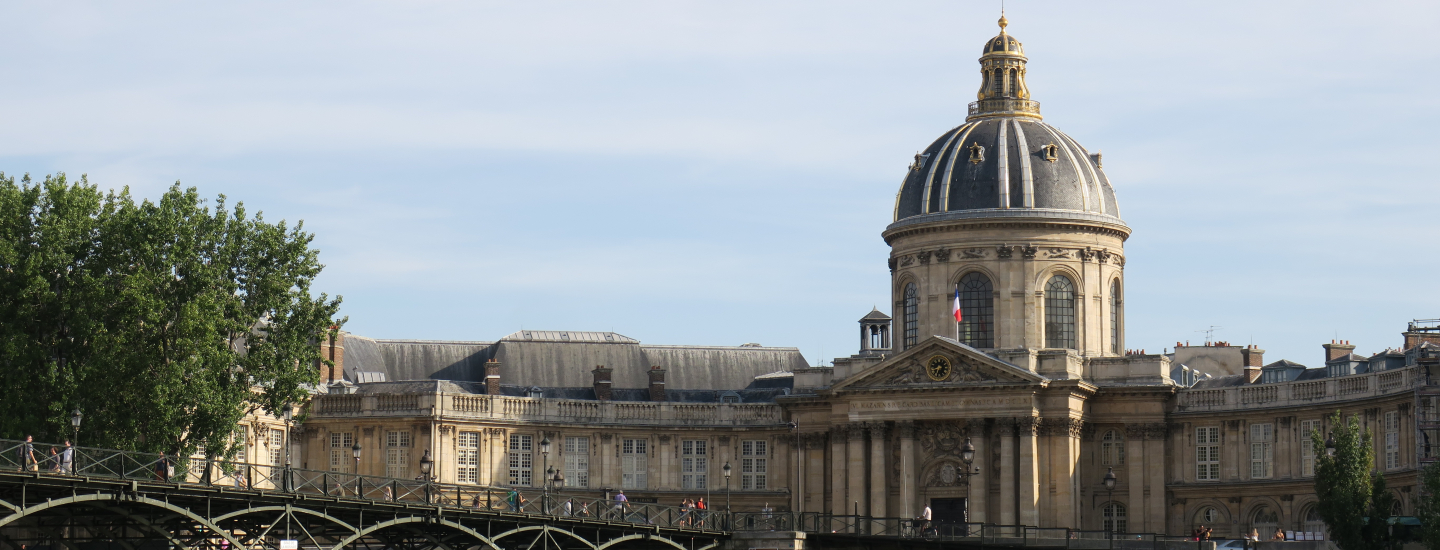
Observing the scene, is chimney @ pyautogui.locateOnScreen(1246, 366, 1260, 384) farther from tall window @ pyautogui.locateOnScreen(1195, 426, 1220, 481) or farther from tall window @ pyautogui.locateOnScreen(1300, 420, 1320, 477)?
tall window @ pyautogui.locateOnScreen(1300, 420, 1320, 477)

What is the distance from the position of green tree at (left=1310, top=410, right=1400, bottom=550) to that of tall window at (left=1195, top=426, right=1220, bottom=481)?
18188 mm

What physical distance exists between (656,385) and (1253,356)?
26.7 metres

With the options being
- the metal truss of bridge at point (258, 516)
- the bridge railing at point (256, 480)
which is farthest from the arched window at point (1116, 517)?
the metal truss of bridge at point (258, 516)

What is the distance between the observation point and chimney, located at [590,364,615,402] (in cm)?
11419

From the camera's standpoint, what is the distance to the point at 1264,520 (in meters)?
103

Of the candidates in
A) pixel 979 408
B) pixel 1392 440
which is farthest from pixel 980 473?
pixel 1392 440

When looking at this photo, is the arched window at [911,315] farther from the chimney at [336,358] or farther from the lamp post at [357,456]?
the chimney at [336,358]

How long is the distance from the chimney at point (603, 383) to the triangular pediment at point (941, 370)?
13.5 m

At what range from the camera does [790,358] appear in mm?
124312

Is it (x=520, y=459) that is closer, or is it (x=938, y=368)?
(x=938, y=368)

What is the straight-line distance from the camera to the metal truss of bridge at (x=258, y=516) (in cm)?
6222

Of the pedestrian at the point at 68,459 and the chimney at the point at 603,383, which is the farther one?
the chimney at the point at 603,383

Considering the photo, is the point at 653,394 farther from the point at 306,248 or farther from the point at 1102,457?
the point at 306,248

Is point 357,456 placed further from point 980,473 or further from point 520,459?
point 980,473
